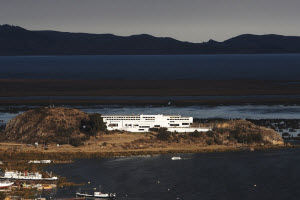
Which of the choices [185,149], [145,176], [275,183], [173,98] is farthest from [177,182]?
[173,98]

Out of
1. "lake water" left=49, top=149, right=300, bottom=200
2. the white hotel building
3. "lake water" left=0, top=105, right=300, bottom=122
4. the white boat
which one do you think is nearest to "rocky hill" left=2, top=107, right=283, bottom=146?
the white hotel building

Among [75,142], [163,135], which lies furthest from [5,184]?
[163,135]

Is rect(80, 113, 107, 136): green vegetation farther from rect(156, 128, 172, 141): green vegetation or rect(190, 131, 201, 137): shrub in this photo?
rect(190, 131, 201, 137): shrub

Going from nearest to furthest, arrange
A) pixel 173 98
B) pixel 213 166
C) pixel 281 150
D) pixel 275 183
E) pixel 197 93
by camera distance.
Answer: pixel 275 183
pixel 213 166
pixel 281 150
pixel 173 98
pixel 197 93

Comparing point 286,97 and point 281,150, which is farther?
point 286,97

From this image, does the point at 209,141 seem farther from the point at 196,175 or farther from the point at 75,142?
the point at 196,175

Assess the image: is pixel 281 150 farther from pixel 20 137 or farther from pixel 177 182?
pixel 20 137
